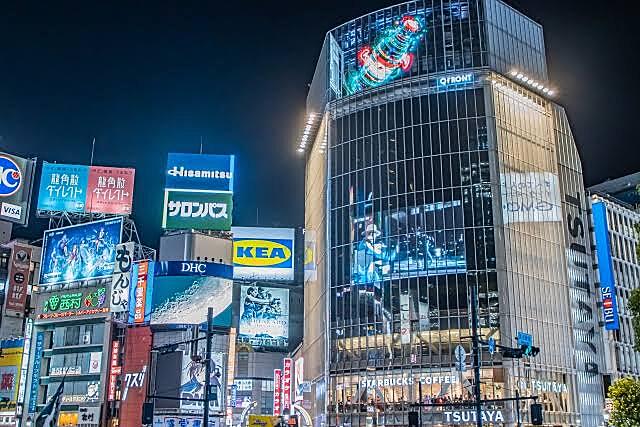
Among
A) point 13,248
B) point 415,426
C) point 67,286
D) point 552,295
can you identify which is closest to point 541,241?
point 552,295

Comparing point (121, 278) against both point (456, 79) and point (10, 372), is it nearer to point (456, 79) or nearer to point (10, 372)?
point (10, 372)

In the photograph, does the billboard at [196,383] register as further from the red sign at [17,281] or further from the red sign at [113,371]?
the red sign at [17,281]

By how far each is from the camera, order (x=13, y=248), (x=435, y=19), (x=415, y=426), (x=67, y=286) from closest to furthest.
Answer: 1. (x=415, y=426)
2. (x=435, y=19)
3. (x=67, y=286)
4. (x=13, y=248)

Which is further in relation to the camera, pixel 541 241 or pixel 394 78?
pixel 394 78

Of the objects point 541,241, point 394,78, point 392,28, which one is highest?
point 392,28

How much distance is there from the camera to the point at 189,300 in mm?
76562

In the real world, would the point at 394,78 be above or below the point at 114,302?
above

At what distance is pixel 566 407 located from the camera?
2366 inches

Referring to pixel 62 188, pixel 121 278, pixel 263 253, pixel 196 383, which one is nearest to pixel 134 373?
pixel 196 383

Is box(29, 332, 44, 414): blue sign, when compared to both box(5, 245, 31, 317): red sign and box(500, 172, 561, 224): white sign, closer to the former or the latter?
box(5, 245, 31, 317): red sign

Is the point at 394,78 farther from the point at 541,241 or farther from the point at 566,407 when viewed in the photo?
the point at 566,407

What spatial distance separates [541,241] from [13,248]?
64006mm

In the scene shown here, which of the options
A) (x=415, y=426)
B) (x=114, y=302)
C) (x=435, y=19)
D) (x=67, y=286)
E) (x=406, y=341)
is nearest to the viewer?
(x=415, y=426)

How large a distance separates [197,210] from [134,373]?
22.2 meters
